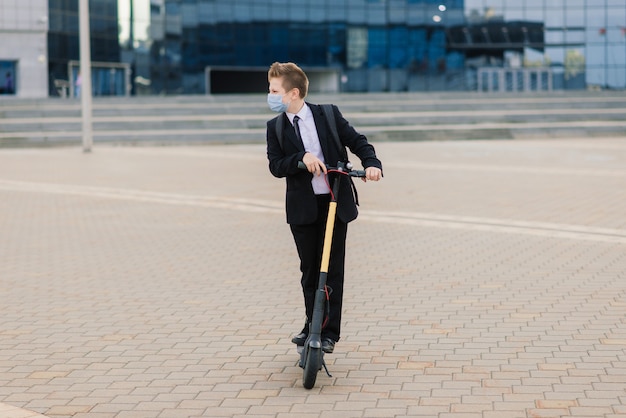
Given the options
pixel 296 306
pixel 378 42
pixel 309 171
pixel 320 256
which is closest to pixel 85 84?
pixel 296 306

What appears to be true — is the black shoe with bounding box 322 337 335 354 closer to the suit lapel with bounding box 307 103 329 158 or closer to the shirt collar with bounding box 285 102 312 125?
the suit lapel with bounding box 307 103 329 158

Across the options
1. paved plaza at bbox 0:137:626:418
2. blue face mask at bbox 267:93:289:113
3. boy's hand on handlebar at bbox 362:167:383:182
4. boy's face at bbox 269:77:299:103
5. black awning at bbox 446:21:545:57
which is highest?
black awning at bbox 446:21:545:57

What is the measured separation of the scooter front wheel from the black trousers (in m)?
0.36

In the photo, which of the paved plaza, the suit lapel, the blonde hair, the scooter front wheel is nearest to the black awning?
the paved plaza

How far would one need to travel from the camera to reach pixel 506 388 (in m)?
5.38

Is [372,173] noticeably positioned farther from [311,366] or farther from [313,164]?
[311,366]

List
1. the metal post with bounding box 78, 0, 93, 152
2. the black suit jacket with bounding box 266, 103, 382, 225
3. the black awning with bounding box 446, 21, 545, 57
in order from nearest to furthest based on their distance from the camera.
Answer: the black suit jacket with bounding box 266, 103, 382, 225 < the metal post with bounding box 78, 0, 93, 152 < the black awning with bounding box 446, 21, 545, 57

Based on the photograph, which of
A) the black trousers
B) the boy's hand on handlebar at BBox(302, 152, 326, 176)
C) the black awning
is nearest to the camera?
the boy's hand on handlebar at BBox(302, 152, 326, 176)

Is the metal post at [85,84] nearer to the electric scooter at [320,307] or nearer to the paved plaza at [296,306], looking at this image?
the paved plaza at [296,306]

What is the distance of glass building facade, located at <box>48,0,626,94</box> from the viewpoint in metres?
60.2

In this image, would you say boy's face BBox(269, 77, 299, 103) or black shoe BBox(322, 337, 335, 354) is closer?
boy's face BBox(269, 77, 299, 103)

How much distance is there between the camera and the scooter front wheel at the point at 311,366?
541 centimetres

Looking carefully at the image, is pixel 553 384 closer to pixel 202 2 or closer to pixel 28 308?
pixel 28 308

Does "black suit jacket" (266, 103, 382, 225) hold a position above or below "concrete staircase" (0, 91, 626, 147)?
above
